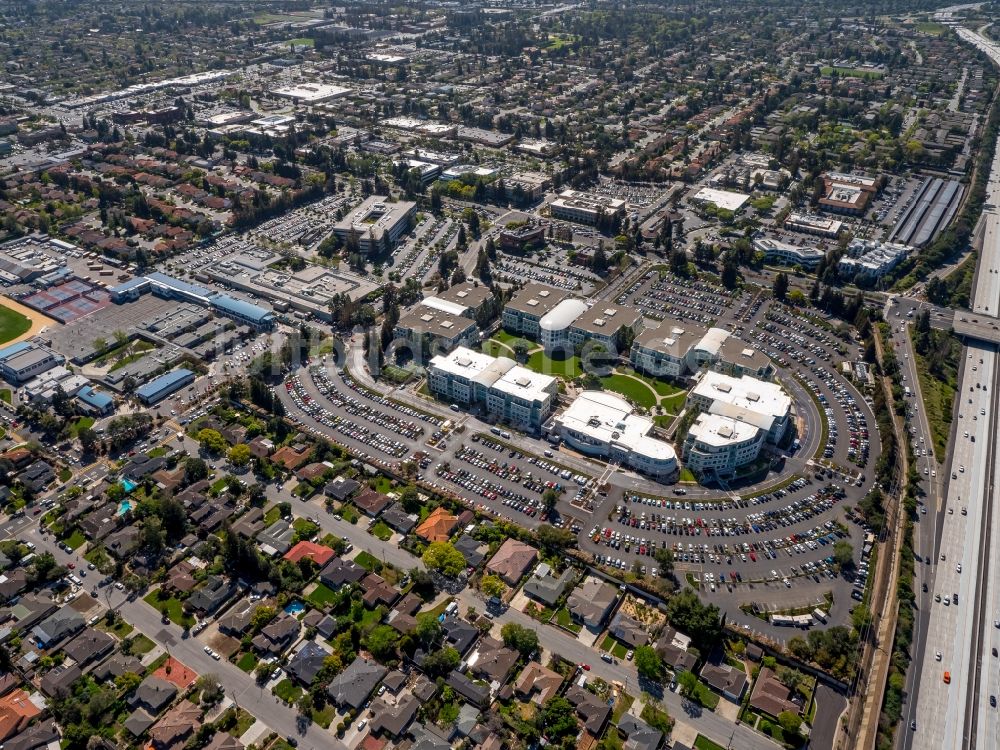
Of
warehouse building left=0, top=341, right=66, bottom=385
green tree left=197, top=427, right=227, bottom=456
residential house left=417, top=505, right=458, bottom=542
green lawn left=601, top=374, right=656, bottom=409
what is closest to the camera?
residential house left=417, top=505, right=458, bottom=542

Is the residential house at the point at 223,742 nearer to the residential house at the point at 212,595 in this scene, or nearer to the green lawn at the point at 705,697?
the residential house at the point at 212,595

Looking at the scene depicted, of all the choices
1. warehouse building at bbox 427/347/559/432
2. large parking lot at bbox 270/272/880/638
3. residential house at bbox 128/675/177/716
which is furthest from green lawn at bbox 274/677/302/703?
warehouse building at bbox 427/347/559/432

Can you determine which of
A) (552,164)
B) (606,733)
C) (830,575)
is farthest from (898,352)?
(552,164)

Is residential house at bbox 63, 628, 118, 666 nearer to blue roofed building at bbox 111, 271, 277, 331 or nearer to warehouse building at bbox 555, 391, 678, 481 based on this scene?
warehouse building at bbox 555, 391, 678, 481

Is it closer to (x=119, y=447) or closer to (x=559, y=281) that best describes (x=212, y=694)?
(x=119, y=447)

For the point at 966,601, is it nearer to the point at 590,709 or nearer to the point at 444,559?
the point at 590,709

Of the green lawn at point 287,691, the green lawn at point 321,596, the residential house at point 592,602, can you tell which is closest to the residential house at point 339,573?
the green lawn at point 321,596

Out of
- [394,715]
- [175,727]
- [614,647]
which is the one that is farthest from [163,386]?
[614,647]

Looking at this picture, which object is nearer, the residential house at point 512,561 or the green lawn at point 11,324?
the residential house at point 512,561
